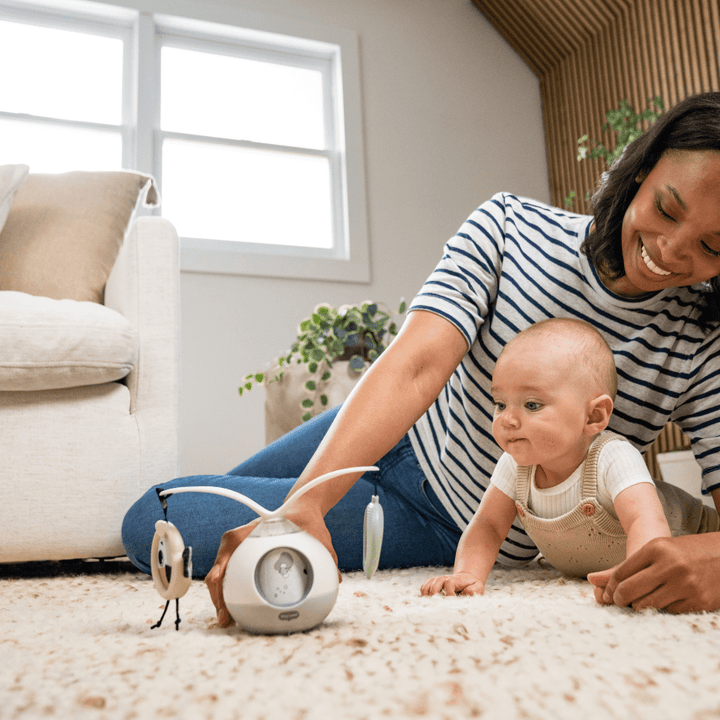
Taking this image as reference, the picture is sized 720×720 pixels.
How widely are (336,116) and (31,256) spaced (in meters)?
2.29

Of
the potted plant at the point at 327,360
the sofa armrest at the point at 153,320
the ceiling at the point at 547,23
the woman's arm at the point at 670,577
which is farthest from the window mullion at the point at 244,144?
the woman's arm at the point at 670,577

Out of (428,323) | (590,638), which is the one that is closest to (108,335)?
(428,323)

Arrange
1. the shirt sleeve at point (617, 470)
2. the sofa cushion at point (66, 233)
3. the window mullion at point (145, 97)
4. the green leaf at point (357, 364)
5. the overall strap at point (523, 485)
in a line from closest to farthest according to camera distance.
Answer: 1. the shirt sleeve at point (617, 470)
2. the overall strap at point (523, 485)
3. the sofa cushion at point (66, 233)
4. the green leaf at point (357, 364)
5. the window mullion at point (145, 97)

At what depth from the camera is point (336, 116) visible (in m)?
3.47

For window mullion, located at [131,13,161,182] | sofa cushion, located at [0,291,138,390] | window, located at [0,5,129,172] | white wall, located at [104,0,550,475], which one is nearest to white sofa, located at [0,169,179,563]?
sofa cushion, located at [0,291,138,390]

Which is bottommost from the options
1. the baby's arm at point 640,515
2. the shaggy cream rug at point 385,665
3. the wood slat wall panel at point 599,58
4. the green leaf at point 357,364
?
the shaggy cream rug at point 385,665

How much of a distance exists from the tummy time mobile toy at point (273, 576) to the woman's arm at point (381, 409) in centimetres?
5

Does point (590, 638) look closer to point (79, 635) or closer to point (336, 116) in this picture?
point (79, 635)

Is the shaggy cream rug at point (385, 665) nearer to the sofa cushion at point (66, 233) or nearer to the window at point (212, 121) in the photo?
the sofa cushion at point (66, 233)

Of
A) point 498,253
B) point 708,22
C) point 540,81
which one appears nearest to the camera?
point 498,253

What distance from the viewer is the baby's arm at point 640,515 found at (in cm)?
71

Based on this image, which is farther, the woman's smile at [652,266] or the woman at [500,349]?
the woman's smile at [652,266]

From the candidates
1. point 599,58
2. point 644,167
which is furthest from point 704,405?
point 599,58

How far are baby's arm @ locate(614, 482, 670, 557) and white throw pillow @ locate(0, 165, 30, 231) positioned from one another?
4.65 feet
